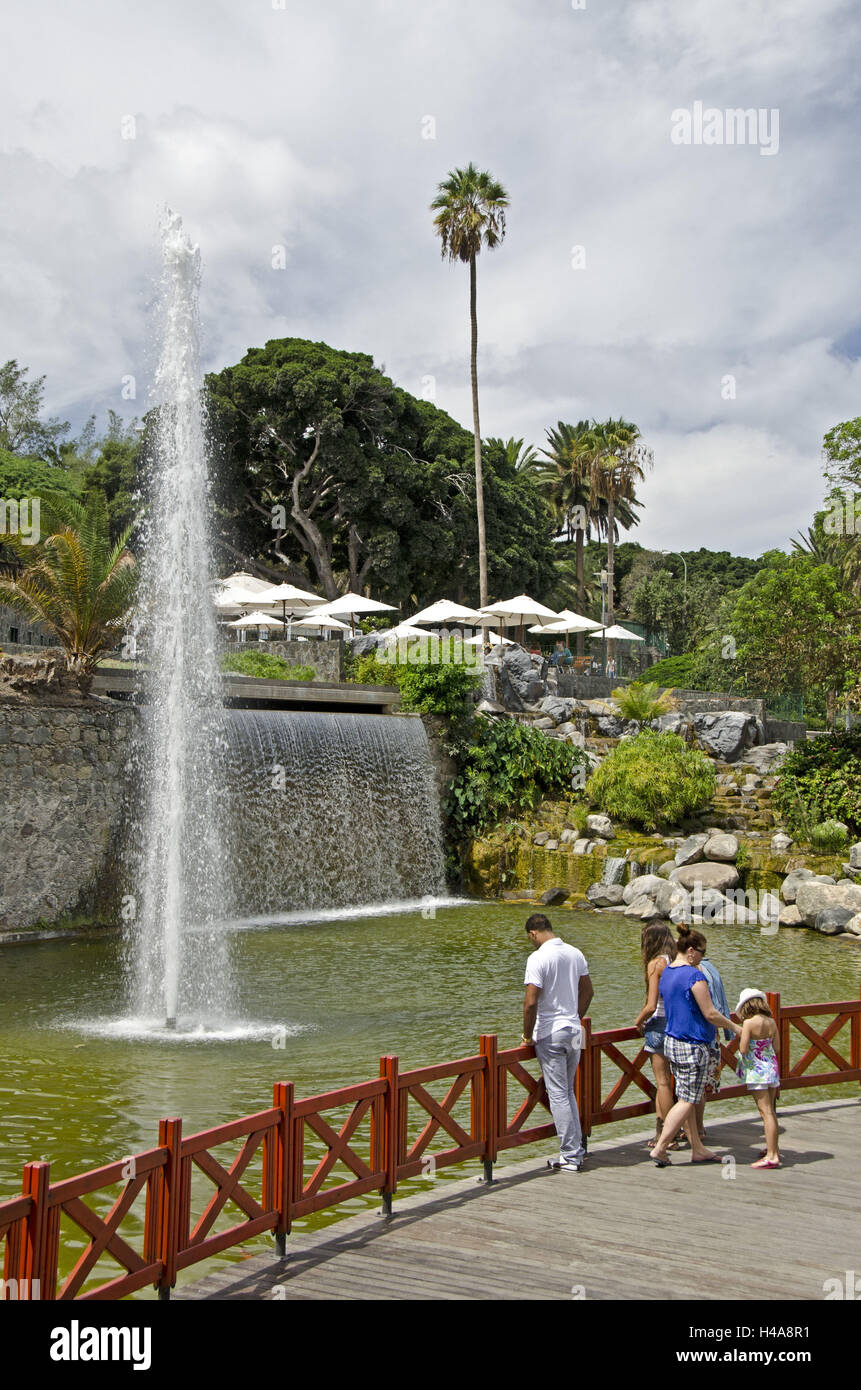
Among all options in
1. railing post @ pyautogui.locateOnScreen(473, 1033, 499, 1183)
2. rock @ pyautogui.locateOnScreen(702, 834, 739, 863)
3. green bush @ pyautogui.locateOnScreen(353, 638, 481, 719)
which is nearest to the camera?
railing post @ pyautogui.locateOnScreen(473, 1033, 499, 1183)

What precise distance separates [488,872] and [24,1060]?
14788 millimetres

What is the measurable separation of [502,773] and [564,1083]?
18.8 metres

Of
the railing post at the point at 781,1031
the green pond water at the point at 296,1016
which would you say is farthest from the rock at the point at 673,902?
the railing post at the point at 781,1031

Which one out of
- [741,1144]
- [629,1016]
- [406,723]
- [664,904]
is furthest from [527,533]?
[741,1144]

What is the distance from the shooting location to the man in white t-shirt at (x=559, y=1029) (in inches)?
288

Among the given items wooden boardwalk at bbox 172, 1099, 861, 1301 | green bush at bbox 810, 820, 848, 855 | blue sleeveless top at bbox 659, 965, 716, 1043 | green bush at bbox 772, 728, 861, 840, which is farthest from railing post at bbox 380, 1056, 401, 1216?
green bush at bbox 772, 728, 861, 840

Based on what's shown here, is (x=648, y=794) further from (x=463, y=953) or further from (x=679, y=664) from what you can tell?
(x=679, y=664)

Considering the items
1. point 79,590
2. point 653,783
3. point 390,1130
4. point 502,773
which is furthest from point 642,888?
point 390,1130

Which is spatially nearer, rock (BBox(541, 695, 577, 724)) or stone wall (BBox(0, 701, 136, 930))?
stone wall (BBox(0, 701, 136, 930))

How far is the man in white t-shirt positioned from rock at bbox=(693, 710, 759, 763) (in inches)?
894

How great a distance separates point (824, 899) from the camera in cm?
2039

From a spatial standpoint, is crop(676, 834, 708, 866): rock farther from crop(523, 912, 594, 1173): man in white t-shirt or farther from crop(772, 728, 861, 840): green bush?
crop(523, 912, 594, 1173): man in white t-shirt

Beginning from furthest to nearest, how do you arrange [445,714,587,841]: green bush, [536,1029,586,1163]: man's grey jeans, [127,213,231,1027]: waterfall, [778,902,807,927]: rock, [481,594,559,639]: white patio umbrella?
[481,594,559,639]: white patio umbrella
[445,714,587,841]: green bush
[778,902,807,927]: rock
[127,213,231,1027]: waterfall
[536,1029,586,1163]: man's grey jeans

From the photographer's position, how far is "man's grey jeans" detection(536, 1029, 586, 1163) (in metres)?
Answer: 7.31
